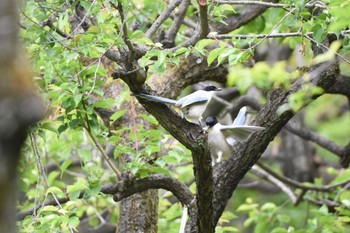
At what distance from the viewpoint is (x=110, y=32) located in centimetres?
428

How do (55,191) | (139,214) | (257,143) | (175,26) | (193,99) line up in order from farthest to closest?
(175,26) → (139,214) → (55,191) → (257,143) → (193,99)

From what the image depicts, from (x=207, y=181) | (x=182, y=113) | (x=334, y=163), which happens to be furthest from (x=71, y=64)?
(x=334, y=163)

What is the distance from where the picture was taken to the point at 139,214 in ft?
16.6

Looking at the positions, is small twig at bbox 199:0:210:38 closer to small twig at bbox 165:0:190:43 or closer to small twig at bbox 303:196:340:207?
small twig at bbox 165:0:190:43

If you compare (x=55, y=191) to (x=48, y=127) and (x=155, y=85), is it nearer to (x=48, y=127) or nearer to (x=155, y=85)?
(x=48, y=127)

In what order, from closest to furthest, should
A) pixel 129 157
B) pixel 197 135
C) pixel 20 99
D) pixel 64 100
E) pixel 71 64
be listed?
pixel 20 99, pixel 197 135, pixel 64 100, pixel 71 64, pixel 129 157

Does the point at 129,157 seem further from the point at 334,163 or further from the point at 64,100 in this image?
the point at 334,163

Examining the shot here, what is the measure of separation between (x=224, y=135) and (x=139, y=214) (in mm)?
1147

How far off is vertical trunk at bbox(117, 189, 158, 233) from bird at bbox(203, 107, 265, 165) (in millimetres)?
901

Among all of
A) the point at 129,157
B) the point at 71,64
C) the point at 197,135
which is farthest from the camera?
the point at 129,157

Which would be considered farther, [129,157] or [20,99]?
[129,157]

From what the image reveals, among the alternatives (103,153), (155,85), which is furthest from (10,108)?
(155,85)

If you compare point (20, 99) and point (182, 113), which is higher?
point (182, 113)

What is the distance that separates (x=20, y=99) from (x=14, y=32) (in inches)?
5.6
